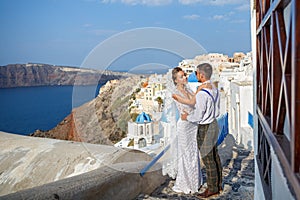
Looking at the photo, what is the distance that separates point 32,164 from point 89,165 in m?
1.04

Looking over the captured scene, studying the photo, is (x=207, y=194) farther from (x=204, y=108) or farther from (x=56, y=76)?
(x=56, y=76)

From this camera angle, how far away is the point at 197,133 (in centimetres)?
324

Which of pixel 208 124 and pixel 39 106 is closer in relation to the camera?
pixel 208 124

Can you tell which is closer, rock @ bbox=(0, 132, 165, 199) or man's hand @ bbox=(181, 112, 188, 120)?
rock @ bbox=(0, 132, 165, 199)

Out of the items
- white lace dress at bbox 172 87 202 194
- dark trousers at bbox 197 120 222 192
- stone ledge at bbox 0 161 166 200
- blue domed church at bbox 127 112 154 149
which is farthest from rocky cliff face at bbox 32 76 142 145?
dark trousers at bbox 197 120 222 192

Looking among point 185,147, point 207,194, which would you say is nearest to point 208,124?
point 185,147

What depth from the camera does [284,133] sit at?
150 cm

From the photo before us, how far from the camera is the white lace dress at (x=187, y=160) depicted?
11.1 ft

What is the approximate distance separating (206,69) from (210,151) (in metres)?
0.79

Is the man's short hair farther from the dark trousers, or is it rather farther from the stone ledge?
the stone ledge

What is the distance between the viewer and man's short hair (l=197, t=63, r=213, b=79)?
312 centimetres

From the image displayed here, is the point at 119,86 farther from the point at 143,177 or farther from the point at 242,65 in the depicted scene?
the point at 242,65

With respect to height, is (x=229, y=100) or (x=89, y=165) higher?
(x=229, y=100)

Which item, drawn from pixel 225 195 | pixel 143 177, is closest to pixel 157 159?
pixel 143 177
